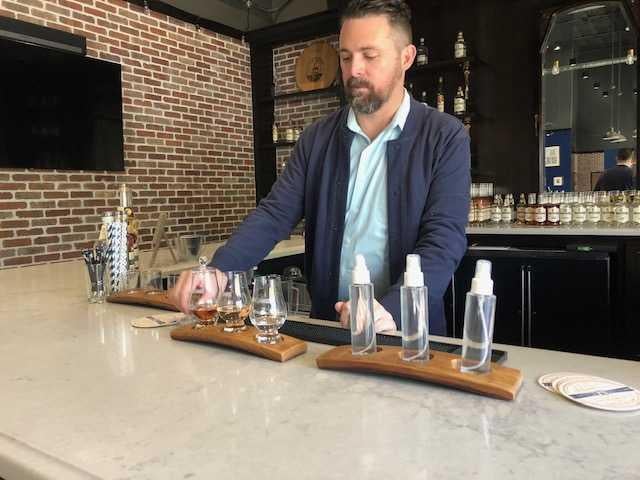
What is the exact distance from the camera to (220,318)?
128 cm

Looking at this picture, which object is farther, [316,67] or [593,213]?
[316,67]

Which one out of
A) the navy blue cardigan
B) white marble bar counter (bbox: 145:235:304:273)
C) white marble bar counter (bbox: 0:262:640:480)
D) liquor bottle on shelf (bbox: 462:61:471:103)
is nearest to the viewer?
white marble bar counter (bbox: 0:262:640:480)

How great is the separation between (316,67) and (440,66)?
49.4 inches

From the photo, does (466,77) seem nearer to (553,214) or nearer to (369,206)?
(553,214)

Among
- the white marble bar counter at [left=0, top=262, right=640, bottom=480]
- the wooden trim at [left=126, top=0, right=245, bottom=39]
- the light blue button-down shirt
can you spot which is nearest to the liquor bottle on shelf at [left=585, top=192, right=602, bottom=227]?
the light blue button-down shirt

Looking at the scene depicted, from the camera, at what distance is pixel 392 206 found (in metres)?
1.60

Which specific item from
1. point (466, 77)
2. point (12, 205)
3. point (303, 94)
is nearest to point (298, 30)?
point (303, 94)

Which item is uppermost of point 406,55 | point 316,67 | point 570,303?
point 316,67

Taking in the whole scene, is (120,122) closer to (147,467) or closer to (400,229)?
(400,229)

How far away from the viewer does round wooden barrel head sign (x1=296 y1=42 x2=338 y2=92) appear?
4.70 meters

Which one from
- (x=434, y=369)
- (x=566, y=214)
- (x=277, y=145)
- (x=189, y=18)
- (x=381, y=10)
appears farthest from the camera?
(x=277, y=145)

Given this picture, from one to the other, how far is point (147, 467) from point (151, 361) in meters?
0.44

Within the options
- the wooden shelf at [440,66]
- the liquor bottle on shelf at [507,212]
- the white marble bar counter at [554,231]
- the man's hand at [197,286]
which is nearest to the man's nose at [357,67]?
the man's hand at [197,286]

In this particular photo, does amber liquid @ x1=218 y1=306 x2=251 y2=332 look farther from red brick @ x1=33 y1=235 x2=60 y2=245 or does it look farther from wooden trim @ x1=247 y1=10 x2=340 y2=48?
wooden trim @ x1=247 y1=10 x2=340 y2=48
